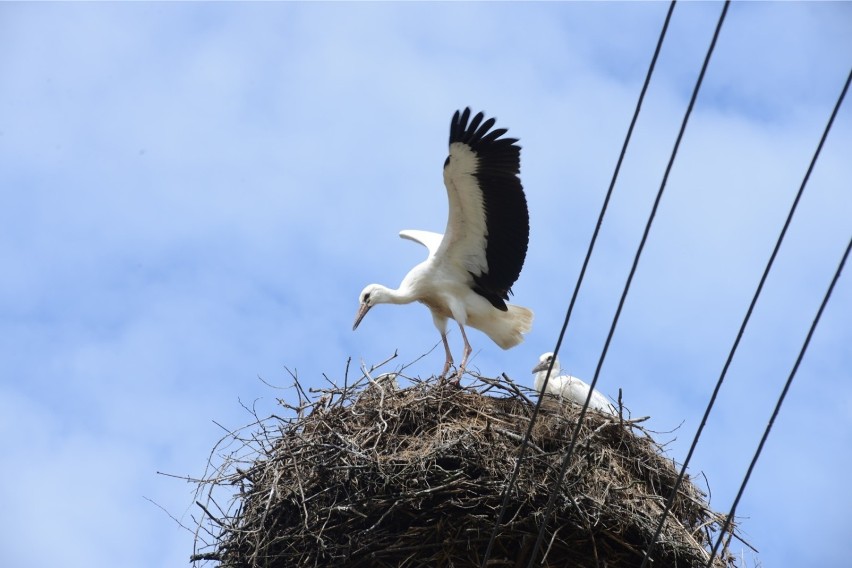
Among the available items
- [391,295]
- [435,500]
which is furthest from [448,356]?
[435,500]

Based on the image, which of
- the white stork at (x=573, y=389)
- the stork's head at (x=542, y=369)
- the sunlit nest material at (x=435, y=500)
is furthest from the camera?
the stork's head at (x=542, y=369)

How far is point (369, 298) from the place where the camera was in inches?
397

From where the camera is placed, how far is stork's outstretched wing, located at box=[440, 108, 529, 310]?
9.20 m

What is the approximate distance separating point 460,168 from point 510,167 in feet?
1.29

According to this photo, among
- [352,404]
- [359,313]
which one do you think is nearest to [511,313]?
[359,313]

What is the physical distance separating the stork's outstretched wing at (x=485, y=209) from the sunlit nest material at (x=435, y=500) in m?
2.16

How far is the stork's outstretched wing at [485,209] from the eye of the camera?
A: 9203 mm

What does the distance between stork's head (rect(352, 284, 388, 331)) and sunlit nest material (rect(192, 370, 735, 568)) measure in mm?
2346

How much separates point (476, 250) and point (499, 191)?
0.71 meters

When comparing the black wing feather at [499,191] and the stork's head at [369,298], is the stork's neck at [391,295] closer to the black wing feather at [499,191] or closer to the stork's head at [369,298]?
the stork's head at [369,298]

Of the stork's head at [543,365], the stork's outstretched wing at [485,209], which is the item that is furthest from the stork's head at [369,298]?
the stork's head at [543,365]

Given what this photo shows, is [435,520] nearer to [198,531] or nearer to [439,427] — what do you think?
[439,427]

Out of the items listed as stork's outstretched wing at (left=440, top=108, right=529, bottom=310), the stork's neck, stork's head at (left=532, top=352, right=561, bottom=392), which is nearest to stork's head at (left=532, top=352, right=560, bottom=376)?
stork's head at (left=532, top=352, right=561, bottom=392)

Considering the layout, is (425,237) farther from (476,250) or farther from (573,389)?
(573,389)
